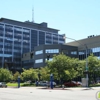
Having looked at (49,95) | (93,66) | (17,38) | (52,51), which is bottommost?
(49,95)

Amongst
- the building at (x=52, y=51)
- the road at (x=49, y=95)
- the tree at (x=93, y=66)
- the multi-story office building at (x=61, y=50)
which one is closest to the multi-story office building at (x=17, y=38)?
the multi-story office building at (x=61, y=50)

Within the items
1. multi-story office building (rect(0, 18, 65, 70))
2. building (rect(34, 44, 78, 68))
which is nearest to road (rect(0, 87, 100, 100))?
building (rect(34, 44, 78, 68))

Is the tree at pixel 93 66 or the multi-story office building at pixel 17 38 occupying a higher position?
the multi-story office building at pixel 17 38

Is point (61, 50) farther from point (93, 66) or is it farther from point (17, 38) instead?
point (17, 38)

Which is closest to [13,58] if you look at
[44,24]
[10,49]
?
[10,49]

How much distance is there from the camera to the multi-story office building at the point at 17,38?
458 feet

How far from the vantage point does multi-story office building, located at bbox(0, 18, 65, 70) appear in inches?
5493

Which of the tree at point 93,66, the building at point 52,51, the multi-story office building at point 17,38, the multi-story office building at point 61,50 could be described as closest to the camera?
the tree at point 93,66

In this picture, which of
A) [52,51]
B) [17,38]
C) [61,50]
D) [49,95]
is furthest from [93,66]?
[17,38]

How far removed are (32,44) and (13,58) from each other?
16.7 m

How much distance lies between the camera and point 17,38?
14538cm

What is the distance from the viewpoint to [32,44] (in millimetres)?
151125

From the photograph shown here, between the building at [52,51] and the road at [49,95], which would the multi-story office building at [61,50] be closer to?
the building at [52,51]

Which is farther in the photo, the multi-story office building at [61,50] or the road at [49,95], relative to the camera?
the multi-story office building at [61,50]
